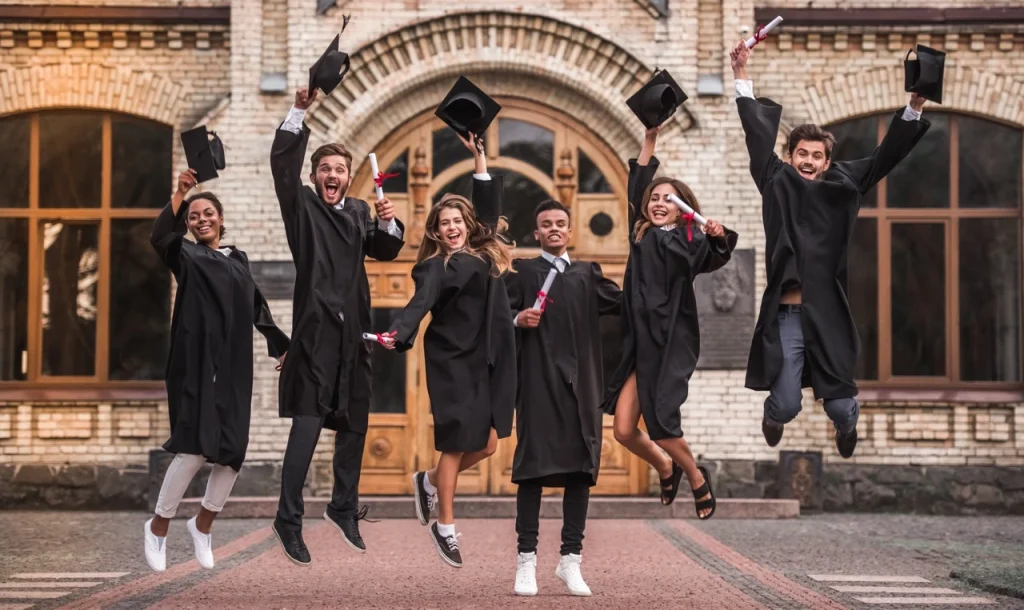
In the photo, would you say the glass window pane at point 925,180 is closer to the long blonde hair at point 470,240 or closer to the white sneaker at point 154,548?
the long blonde hair at point 470,240

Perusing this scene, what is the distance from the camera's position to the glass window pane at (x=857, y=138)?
17031 mm

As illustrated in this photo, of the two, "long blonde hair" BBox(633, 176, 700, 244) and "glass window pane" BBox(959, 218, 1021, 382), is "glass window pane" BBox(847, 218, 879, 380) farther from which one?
"long blonde hair" BBox(633, 176, 700, 244)

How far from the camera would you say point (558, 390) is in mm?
10016

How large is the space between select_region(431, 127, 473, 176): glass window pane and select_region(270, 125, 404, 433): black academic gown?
7.53 metres

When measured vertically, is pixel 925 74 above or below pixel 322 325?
above

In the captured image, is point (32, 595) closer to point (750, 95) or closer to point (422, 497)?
point (422, 497)

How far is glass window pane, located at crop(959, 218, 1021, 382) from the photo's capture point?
17000 millimetres

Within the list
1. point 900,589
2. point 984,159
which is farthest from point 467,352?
point 984,159

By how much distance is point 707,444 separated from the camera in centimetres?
1661

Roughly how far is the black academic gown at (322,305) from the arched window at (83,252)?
26.1 feet

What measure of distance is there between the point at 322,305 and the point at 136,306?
26.9 feet

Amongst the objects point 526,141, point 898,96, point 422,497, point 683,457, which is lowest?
point 422,497

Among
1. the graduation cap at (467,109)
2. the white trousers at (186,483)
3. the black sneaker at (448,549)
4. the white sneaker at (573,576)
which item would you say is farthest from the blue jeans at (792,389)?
the white trousers at (186,483)

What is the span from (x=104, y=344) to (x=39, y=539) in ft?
11.3
